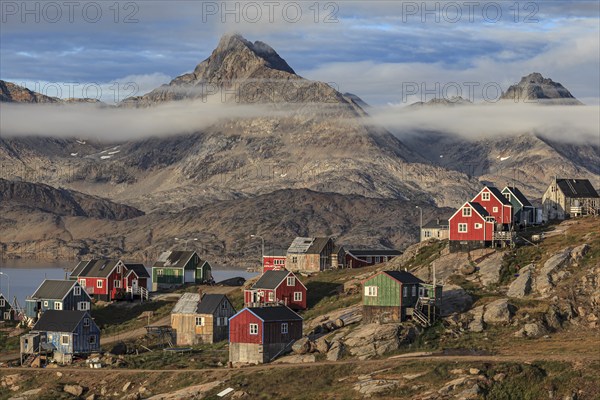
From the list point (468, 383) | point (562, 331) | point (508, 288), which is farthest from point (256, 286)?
point (468, 383)

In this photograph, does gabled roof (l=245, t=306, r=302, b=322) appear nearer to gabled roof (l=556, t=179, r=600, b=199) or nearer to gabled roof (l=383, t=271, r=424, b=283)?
gabled roof (l=383, t=271, r=424, b=283)

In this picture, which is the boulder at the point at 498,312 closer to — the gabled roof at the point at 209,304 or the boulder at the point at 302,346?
the boulder at the point at 302,346

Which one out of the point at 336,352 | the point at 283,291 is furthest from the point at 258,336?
the point at 283,291

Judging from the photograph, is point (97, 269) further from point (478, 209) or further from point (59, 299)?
point (478, 209)

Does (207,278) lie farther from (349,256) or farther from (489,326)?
(489,326)

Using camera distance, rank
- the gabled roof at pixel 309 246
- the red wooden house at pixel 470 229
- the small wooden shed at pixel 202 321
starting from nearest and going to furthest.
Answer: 1. the small wooden shed at pixel 202 321
2. the red wooden house at pixel 470 229
3. the gabled roof at pixel 309 246

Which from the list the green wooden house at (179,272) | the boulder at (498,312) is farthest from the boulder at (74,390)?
the green wooden house at (179,272)

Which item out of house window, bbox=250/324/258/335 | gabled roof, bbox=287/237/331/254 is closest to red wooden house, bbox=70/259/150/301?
gabled roof, bbox=287/237/331/254
